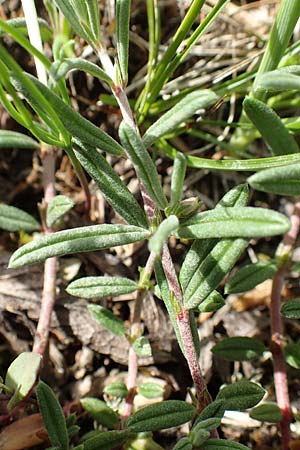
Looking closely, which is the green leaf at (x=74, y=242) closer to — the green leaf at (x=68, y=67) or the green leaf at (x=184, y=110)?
the green leaf at (x=184, y=110)

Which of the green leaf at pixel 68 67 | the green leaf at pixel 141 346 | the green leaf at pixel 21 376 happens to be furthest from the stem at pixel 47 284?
the green leaf at pixel 68 67

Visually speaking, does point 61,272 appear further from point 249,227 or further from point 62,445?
point 249,227

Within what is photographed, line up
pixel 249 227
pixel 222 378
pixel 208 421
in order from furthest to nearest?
pixel 222 378, pixel 208 421, pixel 249 227

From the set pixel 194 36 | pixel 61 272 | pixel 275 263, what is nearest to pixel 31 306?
pixel 61 272

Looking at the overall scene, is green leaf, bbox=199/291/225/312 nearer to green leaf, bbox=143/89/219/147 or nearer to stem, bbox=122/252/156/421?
stem, bbox=122/252/156/421

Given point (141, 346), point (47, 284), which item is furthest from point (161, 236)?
point (47, 284)

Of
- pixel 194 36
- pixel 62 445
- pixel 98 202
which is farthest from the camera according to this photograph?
pixel 98 202
